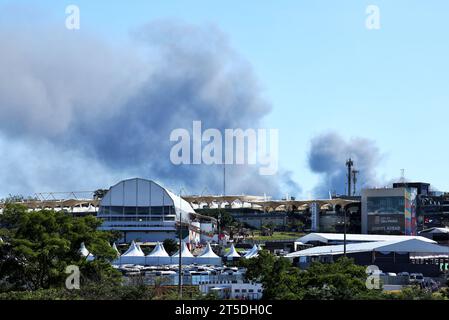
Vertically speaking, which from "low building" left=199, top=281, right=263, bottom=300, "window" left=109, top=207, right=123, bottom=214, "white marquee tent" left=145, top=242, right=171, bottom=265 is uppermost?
"window" left=109, top=207, right=123, bottom=214

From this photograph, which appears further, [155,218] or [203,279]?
[155,218]

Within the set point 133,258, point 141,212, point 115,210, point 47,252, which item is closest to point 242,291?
point 47,252

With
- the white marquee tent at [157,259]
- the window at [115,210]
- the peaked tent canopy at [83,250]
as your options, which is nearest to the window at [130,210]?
the window at [115,210]

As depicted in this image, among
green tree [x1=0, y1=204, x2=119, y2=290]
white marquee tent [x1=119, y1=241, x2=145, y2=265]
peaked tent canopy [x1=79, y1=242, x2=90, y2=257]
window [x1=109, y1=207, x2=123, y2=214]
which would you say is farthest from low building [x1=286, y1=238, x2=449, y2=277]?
green tree [x1=0, y1=204, x2=119, y2=290]

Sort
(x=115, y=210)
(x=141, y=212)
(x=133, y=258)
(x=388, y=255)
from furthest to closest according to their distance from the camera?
1. (x=115, y=210)
2. (x=141, y=212)
3. (x=388, y=255)
4. (x=133, y=258)

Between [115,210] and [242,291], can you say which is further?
[115,210]

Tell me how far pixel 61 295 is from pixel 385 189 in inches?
4763

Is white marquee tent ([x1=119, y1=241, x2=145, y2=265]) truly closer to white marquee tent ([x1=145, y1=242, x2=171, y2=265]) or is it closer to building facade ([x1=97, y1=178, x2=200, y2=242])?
white marquee tent ([x1=145, y1=242, x2=171, y2=265])

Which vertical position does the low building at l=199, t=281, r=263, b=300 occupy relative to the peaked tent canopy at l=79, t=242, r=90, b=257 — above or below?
below

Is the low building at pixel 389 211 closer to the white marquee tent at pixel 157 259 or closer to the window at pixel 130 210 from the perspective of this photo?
the window at pixel 130 210

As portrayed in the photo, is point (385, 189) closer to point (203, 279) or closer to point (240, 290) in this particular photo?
point (203, 279)

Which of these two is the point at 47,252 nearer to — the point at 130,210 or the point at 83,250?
the point at 83,250
